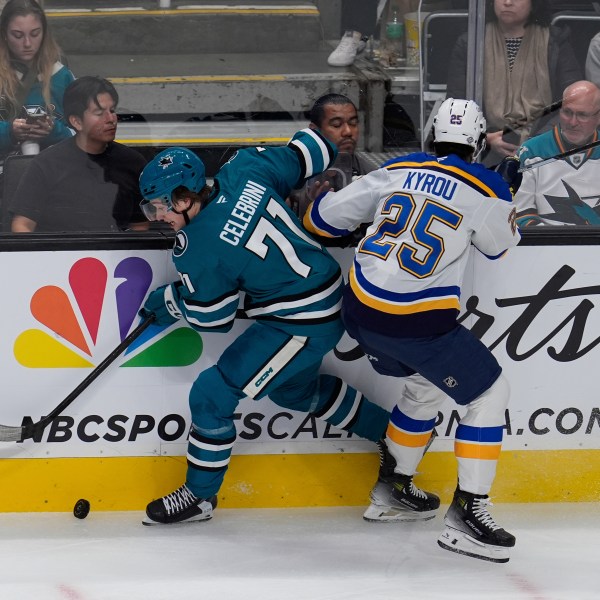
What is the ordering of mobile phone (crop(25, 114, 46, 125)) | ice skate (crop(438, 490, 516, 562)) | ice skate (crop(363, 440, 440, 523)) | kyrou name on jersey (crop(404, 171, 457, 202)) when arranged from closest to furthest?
kyrou name on jersey (crop(404, 171, 457, 202)) < ice skate (crop(438, 490, 516, 562)) < mobile phone (crop(25, 114, 46, 125)) < ice skate (crop(363, 440, 440, 523))

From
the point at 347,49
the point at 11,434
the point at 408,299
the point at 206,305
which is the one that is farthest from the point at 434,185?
the point at 11,434

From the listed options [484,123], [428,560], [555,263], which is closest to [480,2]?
[484,123]

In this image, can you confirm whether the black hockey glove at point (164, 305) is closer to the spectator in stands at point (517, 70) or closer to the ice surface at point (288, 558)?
the ice surface at point (288, 558)

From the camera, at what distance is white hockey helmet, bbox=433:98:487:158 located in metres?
3.02

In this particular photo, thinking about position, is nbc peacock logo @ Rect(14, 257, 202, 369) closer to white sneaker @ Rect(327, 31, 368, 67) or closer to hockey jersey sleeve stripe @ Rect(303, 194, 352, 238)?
hockey jersey sleeve stripe @ Rect(303, 194, 352, 238)

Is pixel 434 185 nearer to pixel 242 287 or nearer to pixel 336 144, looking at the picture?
pixel 336 144

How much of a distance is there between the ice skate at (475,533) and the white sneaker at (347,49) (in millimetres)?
1238

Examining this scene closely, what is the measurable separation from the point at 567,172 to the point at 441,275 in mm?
648

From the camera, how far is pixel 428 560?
3186 mm

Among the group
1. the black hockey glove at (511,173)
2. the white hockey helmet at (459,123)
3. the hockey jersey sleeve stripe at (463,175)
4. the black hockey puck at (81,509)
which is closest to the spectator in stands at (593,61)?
the black hockey glove at (511,173)

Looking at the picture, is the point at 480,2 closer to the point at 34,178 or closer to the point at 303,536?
the point at 34,178

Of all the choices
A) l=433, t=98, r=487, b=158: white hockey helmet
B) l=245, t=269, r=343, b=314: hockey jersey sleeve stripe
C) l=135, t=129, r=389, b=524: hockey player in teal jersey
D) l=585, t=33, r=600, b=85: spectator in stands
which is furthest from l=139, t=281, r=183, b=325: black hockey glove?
l=585, t=33, r=600, b=85: spectator in stands

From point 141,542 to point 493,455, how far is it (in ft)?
3.30

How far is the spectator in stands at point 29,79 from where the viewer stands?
10.5 feet
